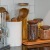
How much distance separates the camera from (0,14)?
1.24 metres

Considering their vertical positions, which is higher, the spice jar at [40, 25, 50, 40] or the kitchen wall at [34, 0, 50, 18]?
the kitchen wall at [34, 0, 50, 18]

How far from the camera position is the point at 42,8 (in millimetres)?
1566

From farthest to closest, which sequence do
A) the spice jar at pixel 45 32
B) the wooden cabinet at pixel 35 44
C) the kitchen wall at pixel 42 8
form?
1. the kitchen wall at pixel 42 8
2. the spice jar at pixel 45 32
3. the wooden cabinet at pixel 35 44

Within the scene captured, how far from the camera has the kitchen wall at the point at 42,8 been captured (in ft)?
5.01

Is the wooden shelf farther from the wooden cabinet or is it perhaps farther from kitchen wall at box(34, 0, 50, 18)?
kitchen wall at box(34, 0, 50, 18)

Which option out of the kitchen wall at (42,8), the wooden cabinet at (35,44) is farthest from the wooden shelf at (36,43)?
the kitchen wall at (42,8)

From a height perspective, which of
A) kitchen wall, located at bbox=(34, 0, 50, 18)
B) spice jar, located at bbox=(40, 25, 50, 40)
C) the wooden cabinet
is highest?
kitchen wall, located at bbox=(34, 0, 50, 18)

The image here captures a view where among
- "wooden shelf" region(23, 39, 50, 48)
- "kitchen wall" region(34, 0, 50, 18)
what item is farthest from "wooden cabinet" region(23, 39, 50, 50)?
"kitchen wall" region(34, 0, 50, 18)

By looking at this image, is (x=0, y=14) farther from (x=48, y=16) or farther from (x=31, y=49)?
(x=48, y=16)

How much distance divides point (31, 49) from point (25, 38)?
0.23m

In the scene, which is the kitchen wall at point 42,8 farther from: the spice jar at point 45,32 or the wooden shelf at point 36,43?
the wooden shelf at point 36,43

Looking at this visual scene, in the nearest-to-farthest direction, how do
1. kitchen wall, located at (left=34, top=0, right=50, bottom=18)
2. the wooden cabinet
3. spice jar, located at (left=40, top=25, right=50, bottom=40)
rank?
1. the wooden cabinet
2. spice jar, located at (left=40, top=25, right=50, bottom=40)
3. kitchen wall, located at (left=34, top=0, right=50, bottom=18)

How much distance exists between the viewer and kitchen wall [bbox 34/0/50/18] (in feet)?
5.01

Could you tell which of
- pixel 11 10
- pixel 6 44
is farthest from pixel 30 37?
pixel 11 10
